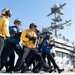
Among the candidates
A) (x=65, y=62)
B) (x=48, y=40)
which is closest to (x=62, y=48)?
(x=65, y=62)

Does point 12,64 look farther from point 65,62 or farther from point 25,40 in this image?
point 65,62

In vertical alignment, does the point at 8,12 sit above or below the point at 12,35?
above

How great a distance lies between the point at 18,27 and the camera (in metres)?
6.41

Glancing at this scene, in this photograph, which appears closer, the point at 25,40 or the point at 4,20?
the point at 4,20

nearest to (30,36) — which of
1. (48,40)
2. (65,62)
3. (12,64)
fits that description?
(12,64)

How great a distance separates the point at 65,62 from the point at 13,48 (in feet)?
276

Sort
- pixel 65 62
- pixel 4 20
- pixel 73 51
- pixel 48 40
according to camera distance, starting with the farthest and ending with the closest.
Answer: pixel 73 51, pixel 65 62, pixel 48 40, pixel 4 20

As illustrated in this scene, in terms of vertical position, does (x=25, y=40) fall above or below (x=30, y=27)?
below

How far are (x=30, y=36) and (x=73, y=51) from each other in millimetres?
91196

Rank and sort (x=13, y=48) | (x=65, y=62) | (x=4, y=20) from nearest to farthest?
(x=4, y=20)
(x=13, y=48)
(x=65, y=62)

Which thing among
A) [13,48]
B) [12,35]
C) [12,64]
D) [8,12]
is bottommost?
[12,64]

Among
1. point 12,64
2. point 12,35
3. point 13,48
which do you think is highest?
point 12,35

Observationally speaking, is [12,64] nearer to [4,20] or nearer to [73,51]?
[4,20]

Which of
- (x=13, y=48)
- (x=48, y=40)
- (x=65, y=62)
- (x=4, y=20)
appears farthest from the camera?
(x=65, y=62)
